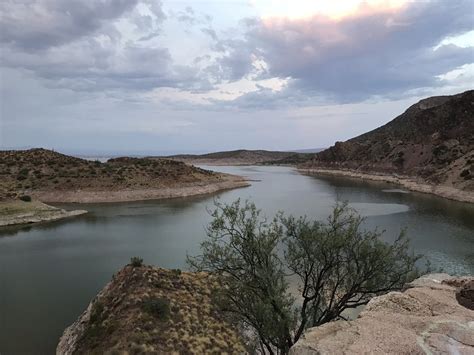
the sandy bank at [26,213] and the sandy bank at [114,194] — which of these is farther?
the sandy bank at [114,194]

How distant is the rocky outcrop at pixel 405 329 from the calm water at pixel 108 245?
12.7 meters

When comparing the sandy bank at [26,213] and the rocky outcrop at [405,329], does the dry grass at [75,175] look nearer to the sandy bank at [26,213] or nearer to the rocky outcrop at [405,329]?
the sandy bank at [26,213]

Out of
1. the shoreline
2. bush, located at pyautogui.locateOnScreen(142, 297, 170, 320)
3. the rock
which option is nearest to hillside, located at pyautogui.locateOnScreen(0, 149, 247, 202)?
the shoreline

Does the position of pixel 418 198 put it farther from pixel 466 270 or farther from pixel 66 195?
pixel 66 195

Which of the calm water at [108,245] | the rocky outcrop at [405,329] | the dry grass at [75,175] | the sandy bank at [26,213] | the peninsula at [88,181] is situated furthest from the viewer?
the dry grass at [75,175]

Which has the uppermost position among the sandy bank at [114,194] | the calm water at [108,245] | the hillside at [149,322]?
the sandy bank at [114,194]

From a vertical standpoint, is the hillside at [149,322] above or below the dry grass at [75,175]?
below

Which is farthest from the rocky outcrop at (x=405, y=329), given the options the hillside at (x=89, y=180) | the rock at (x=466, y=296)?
the hillside at (x=89, y=180)

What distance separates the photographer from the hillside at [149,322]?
48.4ft

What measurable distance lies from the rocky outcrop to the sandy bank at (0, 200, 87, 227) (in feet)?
143

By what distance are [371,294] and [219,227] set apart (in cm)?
659

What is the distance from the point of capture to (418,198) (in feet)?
210

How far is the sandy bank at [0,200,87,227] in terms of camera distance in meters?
43.9

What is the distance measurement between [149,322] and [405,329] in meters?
10.7
